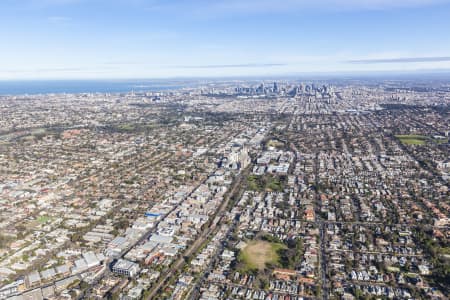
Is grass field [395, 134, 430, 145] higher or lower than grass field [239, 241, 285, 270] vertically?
higher

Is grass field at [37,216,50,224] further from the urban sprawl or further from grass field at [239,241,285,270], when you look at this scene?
grass field at [239,241,285,270]

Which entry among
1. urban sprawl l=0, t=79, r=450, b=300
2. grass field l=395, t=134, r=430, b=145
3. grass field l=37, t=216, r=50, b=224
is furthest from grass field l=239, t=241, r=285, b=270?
grass field l=395, t=134, r=430, b=145

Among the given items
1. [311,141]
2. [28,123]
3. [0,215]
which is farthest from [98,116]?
[0,215]

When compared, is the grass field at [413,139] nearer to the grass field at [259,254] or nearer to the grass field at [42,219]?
the grass field at [259,254]

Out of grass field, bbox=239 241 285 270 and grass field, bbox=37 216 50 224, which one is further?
grass field, bbox=37 216 50 224

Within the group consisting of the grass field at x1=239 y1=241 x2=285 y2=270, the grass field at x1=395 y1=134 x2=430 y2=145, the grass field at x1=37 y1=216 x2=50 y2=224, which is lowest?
the grass field at x1=239 y1=241 x2=285 y2=270

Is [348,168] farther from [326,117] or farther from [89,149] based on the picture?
[326,117]

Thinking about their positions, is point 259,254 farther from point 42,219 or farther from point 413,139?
point 413,139

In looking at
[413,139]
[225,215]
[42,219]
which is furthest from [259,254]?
[413,139]
